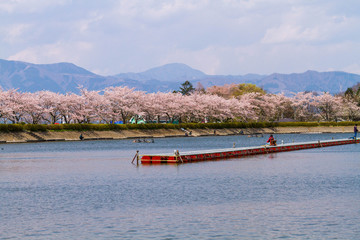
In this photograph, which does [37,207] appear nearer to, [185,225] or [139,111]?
[185,225]

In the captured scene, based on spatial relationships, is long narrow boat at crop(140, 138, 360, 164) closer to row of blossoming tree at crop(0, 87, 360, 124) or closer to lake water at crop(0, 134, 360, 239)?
lake water at crop(0, 134, 360, 239)

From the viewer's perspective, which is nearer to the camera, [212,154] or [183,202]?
[183,202]

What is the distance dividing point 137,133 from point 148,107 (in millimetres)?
15782

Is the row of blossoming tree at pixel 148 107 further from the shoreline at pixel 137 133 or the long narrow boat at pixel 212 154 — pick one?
the long narrow boat at pixel 212 154

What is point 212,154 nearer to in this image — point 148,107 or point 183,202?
point 183,202

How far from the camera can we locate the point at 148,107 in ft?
470

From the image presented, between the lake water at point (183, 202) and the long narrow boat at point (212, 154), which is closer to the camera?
the lake water at point (183, 202)

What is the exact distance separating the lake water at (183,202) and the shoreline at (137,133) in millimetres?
60240

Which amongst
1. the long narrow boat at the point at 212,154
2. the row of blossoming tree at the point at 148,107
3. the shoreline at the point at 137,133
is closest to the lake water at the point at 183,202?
the long narrow boat at the point at 212,154

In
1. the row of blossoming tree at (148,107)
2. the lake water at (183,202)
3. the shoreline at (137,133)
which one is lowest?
the lake water at (183,202)

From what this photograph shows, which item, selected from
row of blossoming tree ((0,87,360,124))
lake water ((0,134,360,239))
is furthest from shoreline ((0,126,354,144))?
lake water ((0,134,360,239))

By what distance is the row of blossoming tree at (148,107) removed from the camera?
122 metres

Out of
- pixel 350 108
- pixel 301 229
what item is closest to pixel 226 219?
pixel 301 229

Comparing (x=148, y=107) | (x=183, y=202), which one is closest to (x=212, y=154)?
(x=183, y=202)
